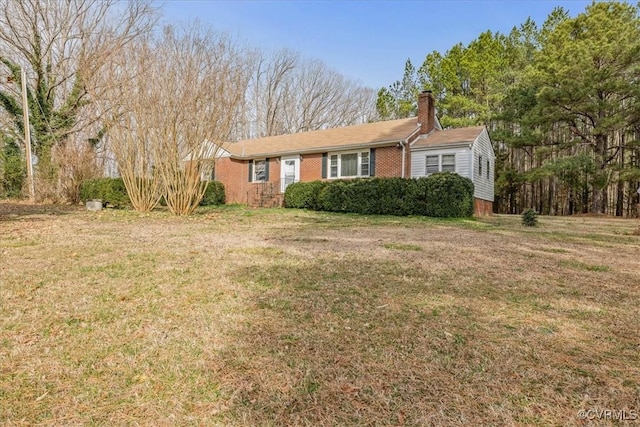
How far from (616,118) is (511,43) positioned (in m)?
12.4

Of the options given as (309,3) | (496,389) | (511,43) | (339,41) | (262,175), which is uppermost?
(511,43)

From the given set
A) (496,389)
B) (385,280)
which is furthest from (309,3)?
(496,389)

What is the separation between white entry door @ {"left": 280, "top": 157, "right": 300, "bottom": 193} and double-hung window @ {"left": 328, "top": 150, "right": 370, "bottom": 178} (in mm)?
1923

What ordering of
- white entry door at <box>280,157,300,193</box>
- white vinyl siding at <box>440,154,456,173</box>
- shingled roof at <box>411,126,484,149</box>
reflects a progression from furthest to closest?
1. white entry door at <box>280,157,300,193</box>
2. white vinyl siding at <box>440,154,456,173</box>
3. shingled roof at <box>411,126,484,149</box>

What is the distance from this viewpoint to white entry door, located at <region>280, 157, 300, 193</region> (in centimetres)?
1817

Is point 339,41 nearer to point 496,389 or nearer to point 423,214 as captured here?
point 423,214

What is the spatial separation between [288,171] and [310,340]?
54.0 feet

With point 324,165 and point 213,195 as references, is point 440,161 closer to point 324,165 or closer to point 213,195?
point 324,165

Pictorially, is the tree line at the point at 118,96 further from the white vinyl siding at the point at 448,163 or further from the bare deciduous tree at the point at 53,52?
the white vinyl siding at the point at 448,163

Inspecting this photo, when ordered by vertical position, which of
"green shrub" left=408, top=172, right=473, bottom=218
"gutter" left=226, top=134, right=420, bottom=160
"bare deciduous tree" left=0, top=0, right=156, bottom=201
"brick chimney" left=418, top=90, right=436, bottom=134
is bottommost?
"green shrub" left=408, top=172, right=473, bottom=218

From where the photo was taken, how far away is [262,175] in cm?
1933

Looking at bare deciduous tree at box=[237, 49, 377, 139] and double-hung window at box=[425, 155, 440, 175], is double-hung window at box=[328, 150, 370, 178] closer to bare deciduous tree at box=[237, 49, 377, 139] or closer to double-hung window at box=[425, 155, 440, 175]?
double-hung window at box=[425, 155, 440, 175]

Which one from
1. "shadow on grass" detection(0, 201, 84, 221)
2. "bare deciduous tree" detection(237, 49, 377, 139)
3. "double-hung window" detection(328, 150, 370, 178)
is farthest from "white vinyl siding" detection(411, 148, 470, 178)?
"bare deciduous tree" detection(237, 49, 377, 139)

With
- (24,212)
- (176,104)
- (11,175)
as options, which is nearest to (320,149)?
(176,104)
